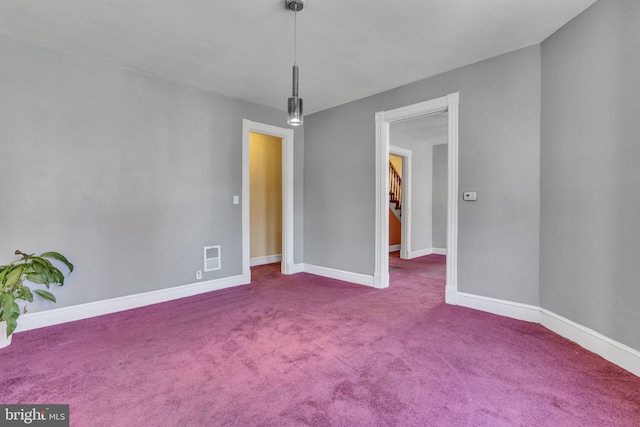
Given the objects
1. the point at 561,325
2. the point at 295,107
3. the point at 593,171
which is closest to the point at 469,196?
the point at 593,171

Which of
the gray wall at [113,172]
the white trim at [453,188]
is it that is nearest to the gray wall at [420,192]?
the white trim at [453,188]

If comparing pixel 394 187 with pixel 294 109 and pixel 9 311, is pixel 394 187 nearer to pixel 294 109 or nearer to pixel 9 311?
pixel 294 109

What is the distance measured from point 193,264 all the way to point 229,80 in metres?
2.41

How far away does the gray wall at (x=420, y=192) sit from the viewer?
6.87 m

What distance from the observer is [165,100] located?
147 inches

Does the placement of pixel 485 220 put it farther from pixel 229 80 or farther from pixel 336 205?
pixel 229 80

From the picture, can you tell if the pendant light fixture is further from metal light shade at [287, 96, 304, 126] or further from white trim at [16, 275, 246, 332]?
white trim at [16, 275, 246, 332]

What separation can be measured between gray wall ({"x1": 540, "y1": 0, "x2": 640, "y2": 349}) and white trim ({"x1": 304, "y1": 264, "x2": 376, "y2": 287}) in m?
2.10

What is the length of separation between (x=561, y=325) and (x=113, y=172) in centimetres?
471

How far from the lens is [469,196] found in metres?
3.37

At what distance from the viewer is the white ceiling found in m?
2.38

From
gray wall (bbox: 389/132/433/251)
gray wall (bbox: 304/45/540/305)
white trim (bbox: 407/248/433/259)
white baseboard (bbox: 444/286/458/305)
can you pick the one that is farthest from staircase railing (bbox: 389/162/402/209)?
white baseboard (bbox: 444/286/458/305)

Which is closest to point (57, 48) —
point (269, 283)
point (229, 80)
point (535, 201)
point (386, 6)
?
point (229, 80)

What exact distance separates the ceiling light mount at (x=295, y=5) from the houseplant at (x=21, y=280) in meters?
3.02
